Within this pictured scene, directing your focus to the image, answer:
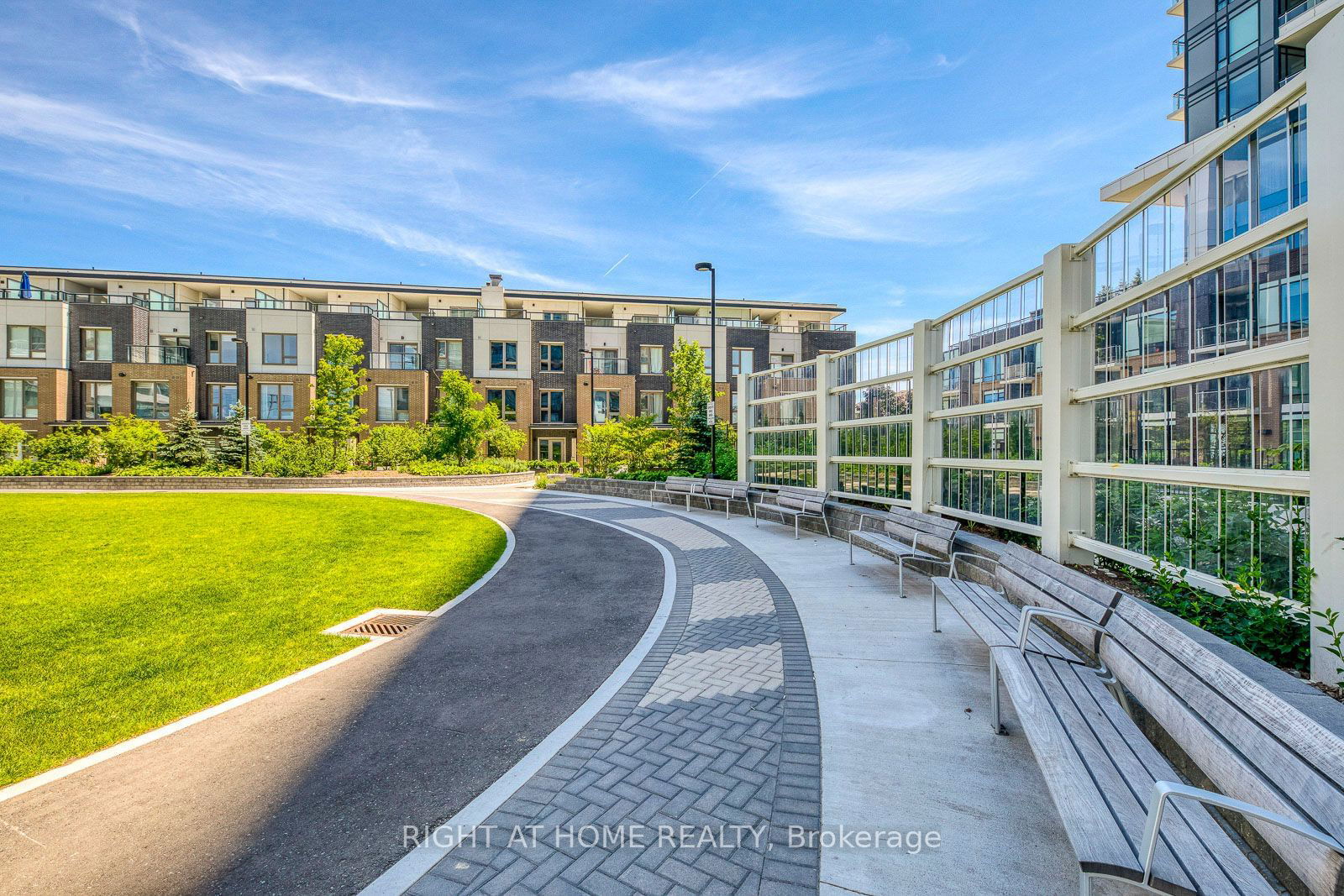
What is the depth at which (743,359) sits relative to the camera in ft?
145

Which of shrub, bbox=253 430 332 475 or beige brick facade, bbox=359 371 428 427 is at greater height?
beige brick facade, bbox=359 371 428 427

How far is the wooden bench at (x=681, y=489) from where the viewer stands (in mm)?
17391

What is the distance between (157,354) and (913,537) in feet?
161

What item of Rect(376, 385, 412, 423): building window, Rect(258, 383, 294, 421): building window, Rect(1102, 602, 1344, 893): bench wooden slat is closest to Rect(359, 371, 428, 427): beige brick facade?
Rect(376, 385, 412, 423): building window

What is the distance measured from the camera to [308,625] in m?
6.59

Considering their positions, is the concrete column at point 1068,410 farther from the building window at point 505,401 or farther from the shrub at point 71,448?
the building window at point 505,401

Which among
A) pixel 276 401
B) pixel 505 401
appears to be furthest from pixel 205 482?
pixel 505 401

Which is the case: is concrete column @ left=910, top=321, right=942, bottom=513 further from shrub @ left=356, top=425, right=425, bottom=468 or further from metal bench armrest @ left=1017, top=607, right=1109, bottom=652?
shrub @ left=356, top=425, right=425, bottom=468

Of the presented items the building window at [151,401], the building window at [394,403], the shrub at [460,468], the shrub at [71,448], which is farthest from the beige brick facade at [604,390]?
the building window at [151,401]

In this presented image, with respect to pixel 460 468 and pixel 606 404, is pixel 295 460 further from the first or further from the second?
pixel 606 404

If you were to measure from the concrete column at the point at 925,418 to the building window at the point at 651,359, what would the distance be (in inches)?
1380

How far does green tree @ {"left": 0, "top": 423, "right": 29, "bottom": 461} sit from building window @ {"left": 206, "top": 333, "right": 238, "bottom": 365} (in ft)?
39.9

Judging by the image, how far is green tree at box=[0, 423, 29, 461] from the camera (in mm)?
28078

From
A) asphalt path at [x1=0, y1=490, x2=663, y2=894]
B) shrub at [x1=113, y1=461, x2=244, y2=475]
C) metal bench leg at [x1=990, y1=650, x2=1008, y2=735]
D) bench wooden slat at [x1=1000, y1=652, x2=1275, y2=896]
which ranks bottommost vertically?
asphalt path at [x1=0, y1=490, x2=663, y2=894]
